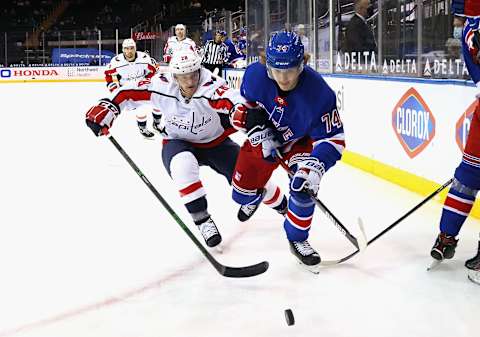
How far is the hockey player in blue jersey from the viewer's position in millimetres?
2721

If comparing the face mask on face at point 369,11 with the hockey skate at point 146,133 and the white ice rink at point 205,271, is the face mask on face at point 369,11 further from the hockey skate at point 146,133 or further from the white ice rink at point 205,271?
the hockey skate at point 146,133

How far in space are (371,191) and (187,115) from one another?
5.46 ft

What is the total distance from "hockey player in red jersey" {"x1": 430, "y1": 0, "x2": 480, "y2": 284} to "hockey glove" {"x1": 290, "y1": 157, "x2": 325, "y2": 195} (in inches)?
21.7

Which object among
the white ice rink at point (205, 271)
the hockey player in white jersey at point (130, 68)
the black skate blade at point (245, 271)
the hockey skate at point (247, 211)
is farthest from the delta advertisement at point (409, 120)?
the hockey player in white jersey at point (130, 68)

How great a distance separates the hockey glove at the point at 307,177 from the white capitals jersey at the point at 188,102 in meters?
0.59

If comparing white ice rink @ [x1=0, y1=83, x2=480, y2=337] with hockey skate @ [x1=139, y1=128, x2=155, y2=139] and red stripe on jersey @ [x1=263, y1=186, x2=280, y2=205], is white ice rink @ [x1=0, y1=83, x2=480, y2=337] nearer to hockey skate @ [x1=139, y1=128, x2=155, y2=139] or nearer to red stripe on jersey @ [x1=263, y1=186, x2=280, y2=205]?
red stripe on jersey @ [x1=263, y1=186, x2=280, y2=205]

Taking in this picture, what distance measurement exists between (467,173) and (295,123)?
2.38ft

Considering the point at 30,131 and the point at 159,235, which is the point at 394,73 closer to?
the point at 159,235

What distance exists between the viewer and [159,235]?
3.61m

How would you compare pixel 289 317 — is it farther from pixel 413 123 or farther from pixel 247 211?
pixel 413 123

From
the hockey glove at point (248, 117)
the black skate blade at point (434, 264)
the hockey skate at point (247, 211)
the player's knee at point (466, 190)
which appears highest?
the hockey glove at point (248, 117)

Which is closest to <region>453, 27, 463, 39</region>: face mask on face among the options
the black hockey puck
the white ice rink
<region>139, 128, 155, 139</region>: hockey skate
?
the white ice rink

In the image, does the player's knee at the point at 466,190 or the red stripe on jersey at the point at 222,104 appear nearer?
the player's knee at the point at 466,190

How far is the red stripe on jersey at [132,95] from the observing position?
3.30m
